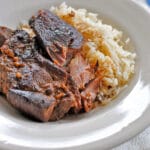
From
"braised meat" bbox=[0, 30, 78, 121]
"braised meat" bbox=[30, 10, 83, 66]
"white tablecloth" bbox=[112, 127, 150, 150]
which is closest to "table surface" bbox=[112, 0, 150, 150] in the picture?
"white tablecloth" bbox=[112, 127, 150, 150]

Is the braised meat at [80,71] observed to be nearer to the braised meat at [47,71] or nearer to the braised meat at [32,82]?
the braised meat at [47,71]

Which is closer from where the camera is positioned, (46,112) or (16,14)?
(46,112)

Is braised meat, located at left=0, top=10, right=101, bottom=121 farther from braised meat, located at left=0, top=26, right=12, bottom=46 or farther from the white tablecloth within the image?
the white tablecloth

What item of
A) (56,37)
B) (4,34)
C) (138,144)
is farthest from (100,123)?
(4,34)

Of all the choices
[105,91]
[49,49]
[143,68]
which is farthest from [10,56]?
[143,68]

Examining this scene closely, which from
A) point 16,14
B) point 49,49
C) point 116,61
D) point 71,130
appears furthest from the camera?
point 16,14

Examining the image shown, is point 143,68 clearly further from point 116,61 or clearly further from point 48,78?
point 48,78
